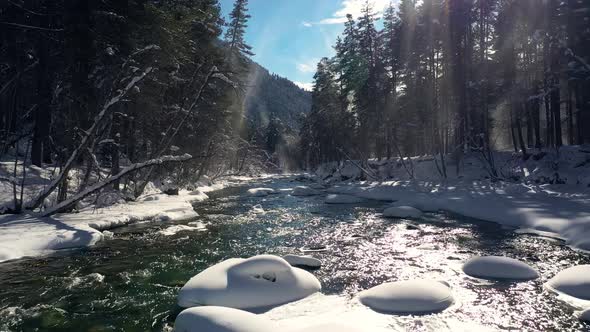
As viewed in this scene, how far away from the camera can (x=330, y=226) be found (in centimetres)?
1581

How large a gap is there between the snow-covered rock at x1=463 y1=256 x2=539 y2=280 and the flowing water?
0.28m

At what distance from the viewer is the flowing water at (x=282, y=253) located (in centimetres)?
637

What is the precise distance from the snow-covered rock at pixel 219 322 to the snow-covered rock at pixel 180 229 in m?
8.55

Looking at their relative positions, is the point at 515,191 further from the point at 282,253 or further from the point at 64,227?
the point at 64,227

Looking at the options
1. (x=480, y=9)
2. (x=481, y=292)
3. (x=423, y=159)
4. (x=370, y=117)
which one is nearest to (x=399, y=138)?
(x=370, y=117)

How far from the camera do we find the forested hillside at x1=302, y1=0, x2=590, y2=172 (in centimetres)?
2664

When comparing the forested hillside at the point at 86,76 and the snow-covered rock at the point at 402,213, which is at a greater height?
the forested hillside at the point at 86,76

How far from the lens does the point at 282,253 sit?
36.7 feet

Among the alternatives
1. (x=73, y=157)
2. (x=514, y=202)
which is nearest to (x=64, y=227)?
(x=73, y=157)

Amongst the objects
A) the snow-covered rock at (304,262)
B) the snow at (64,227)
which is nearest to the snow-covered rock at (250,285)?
the snow-covered rock at (304,262)

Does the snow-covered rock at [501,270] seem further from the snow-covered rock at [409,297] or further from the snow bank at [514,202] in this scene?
the snow bank at [514,202]

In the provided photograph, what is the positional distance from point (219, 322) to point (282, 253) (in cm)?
598

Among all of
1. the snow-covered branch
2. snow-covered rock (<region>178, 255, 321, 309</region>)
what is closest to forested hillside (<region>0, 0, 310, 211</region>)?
the snow-covered branch

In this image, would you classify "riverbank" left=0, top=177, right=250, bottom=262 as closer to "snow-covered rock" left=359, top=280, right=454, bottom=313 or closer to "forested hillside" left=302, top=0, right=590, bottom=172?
"snow-covered rock" left=359, top=280, right=454, bottom=313
